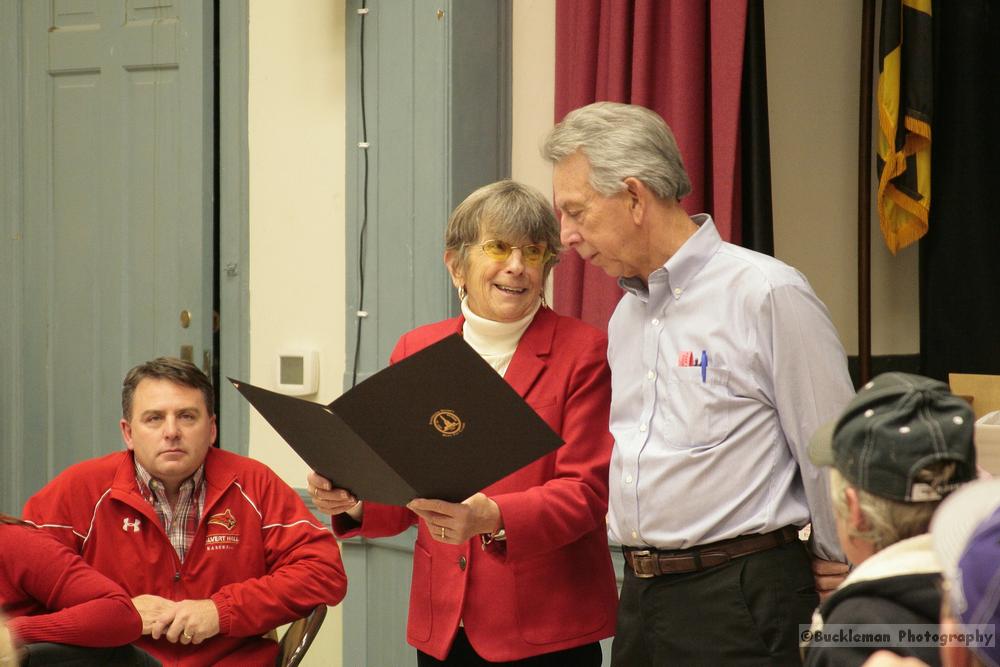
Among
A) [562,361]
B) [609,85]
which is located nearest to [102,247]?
[609,85]

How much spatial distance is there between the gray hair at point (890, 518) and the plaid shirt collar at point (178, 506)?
1.57m

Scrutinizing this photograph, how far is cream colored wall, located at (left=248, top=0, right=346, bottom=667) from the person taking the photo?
144 inches

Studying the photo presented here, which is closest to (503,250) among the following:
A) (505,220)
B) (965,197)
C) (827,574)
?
(505,220)

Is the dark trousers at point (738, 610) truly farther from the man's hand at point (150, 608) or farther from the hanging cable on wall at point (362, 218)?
the hanging cable on wall at point (362, 218)

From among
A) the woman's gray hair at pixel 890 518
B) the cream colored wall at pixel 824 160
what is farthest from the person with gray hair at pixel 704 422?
the cream colored wall at pixel 824 160

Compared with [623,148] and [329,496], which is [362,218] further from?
[623,148]

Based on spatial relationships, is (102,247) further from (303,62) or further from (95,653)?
(95,653)

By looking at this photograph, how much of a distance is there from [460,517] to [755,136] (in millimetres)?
1478

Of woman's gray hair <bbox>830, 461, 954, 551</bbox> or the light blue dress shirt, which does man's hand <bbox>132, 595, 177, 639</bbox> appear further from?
woman's gray hair <bbox>830, 461, 954, 551</bbox>

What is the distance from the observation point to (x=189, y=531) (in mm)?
2512

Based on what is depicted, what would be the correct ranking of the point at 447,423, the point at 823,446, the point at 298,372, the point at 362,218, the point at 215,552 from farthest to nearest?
the point at 298,372 → the point at 362,218 → the point at 215,552 → the point at 447,423 → the point at 823,446

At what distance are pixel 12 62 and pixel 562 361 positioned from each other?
9.11 ft

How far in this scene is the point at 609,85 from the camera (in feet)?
10.1

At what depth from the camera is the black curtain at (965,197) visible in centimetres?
329
